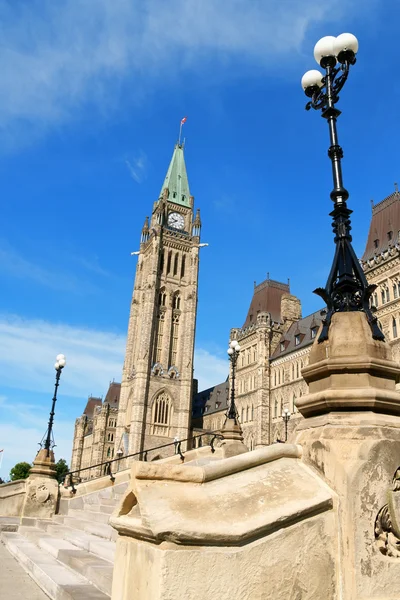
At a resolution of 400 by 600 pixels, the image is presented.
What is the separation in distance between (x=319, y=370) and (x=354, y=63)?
457 centimetres

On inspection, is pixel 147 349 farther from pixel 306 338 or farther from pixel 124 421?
pixel 306 338

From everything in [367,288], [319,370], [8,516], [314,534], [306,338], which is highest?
[306,338]

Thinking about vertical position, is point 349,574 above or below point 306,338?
below

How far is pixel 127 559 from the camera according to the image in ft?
9.36

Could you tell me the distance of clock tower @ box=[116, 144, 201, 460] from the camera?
58.0 meters

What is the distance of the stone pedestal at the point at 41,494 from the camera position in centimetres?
1291

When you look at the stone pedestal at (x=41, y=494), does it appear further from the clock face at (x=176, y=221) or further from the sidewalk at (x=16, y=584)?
the clock face at (x=176, y=221)

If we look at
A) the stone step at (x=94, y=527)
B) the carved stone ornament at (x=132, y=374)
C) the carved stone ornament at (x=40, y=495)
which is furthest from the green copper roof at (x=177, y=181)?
the stone step at (x=94, y=527)

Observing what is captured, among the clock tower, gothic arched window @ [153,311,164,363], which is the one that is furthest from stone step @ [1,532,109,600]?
gothic arched window @ [153,311,164,363]

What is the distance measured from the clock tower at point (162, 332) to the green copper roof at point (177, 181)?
0.23 m

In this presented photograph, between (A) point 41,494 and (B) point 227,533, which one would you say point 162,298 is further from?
A: (B) point 227,533

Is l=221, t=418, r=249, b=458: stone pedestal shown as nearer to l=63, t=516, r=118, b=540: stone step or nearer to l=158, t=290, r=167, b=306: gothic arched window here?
l=63, t=516, r=118, b=540: stone step

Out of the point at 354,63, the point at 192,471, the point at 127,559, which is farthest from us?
the point at 354,63

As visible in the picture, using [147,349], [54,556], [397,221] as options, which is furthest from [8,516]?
[147,349]
